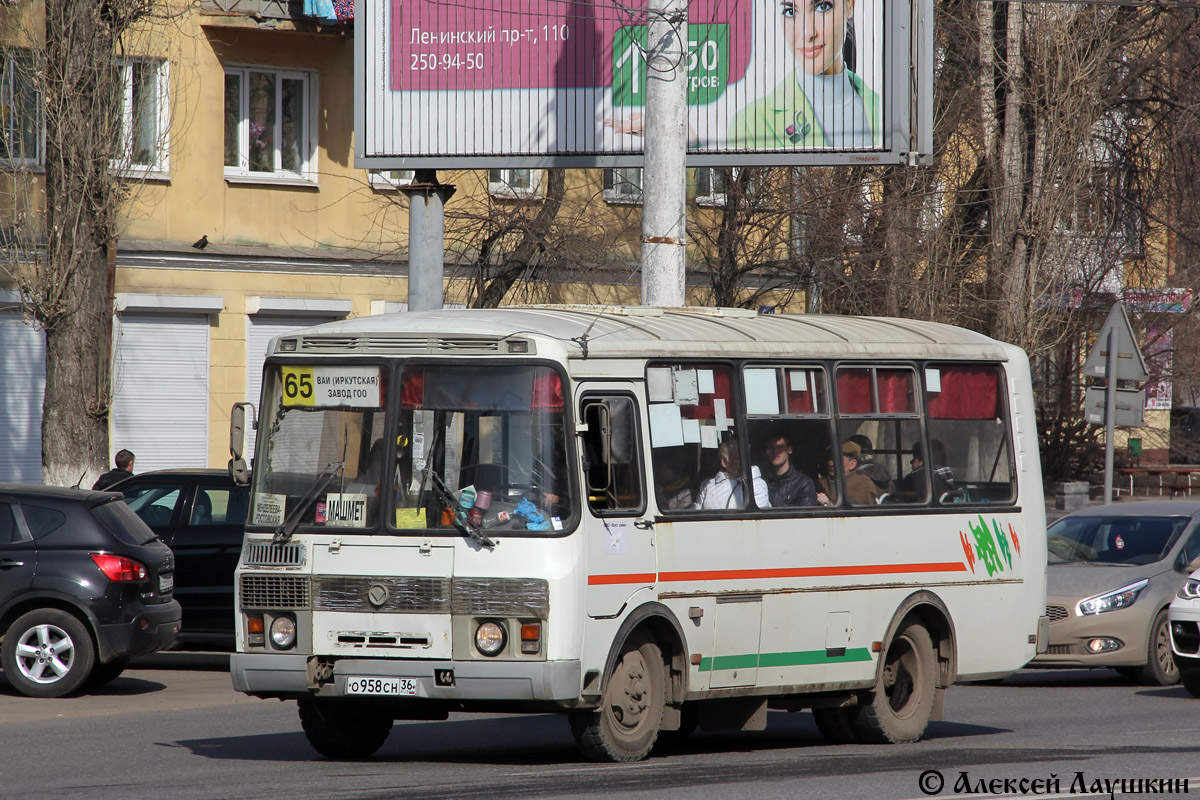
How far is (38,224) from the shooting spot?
20.3m

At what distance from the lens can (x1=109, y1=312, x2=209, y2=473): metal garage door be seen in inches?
989

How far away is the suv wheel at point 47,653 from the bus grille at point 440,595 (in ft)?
15.8

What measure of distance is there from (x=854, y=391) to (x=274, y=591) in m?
4.04

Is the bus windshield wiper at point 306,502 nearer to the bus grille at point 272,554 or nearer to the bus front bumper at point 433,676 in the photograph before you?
the bus grille at point 272,554

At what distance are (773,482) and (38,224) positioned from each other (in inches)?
488

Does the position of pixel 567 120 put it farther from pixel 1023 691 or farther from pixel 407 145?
pixel 1023 691

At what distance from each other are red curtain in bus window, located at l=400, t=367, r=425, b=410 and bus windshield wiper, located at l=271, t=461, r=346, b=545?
0.51 metres

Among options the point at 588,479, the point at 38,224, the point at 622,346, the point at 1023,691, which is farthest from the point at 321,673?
the point at 38,224

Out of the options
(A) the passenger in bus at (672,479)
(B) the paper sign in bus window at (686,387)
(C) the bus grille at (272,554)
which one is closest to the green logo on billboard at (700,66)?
(B) the paper sign in bus window at (686,387)

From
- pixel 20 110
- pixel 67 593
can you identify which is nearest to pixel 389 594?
pixel 67 593

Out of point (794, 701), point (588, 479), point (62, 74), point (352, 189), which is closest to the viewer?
point (588, 479)

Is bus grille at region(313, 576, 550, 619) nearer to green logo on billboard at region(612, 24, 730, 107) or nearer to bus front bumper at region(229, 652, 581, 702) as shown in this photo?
bus front bumper at region(229, 652, 581, 702)

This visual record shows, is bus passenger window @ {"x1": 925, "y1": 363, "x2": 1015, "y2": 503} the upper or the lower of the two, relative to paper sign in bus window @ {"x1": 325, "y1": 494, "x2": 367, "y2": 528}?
upper

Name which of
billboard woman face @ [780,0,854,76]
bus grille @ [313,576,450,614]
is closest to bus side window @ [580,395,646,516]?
bus grille @ [313,576,450,614]
